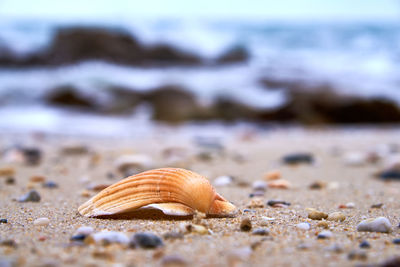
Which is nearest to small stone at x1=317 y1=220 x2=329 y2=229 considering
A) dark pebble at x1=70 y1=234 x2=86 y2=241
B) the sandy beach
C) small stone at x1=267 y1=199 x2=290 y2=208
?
the sandy beach

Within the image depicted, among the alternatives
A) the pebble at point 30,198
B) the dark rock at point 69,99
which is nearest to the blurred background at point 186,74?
the dark rock at point 69,99

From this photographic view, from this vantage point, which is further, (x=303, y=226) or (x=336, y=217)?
(x=336, y=217)

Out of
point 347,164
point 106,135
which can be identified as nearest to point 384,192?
point 347,164

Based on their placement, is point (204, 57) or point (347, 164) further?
point (204, 57)

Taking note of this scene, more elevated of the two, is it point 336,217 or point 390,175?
point 390,175

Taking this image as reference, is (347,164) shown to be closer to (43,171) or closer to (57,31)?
(43,171)

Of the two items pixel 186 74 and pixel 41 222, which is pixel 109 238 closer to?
pixel 41 222

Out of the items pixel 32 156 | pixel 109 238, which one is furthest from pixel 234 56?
pixel 109 238
